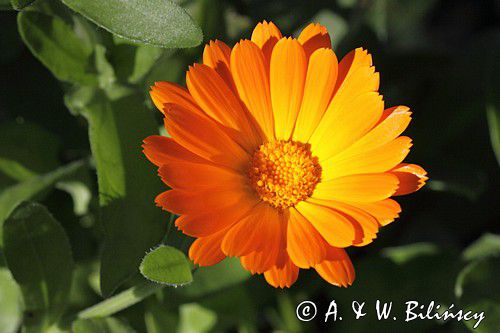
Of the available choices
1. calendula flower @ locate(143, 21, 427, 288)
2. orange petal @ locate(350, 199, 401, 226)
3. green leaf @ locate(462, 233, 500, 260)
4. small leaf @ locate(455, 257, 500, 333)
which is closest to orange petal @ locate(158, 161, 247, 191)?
calendula flower @ locate(143, 21, 427, 288)

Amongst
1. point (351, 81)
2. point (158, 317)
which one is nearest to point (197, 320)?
point (158, 317)

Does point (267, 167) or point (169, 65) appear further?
point (169, 65)

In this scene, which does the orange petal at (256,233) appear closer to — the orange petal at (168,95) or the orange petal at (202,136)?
the orange petal at (202,136)

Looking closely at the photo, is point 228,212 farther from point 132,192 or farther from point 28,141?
point 28,141

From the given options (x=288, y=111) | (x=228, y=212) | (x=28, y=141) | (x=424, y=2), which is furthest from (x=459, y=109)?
(x=28, y=141)

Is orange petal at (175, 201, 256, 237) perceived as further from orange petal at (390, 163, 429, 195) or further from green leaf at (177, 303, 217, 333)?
green leaf at (177, 303, 217, 333)

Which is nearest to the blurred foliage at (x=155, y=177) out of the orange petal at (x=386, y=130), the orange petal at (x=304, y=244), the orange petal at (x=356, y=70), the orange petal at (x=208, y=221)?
the orange petal at (x=208, y=221)
